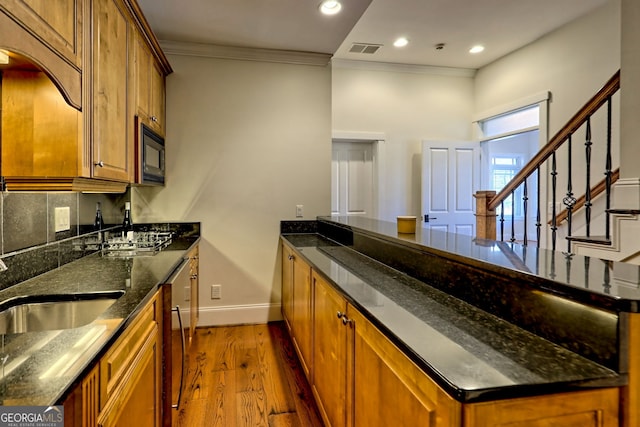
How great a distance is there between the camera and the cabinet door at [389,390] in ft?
2.72

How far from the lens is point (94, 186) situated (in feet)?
6.25

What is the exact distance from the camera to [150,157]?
2.76 m

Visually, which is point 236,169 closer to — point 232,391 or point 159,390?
point 232,391

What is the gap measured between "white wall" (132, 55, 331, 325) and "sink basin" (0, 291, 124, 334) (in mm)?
2078

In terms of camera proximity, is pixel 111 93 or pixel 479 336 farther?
pixel 111 93

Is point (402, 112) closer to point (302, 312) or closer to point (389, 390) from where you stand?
point (302, 312)

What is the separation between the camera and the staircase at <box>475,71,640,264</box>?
2176 mm

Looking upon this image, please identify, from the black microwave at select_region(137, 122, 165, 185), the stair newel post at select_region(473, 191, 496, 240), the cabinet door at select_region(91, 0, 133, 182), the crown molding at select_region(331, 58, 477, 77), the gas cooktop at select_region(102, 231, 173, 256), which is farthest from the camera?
the crown molding at select_region(331, 58, 477, 77)

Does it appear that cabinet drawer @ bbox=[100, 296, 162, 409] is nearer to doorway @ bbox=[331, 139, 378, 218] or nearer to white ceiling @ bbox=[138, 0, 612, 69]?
white ceiling @ bbox=[138, 0, 612, 69]

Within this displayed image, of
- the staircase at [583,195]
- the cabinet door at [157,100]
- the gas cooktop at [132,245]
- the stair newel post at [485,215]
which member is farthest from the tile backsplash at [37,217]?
the stair newel post at [485,215]

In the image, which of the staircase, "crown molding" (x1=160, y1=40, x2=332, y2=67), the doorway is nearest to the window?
the staircase

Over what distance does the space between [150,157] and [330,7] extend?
1.71 m

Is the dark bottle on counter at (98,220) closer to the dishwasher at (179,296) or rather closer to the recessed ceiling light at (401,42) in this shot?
the dishwasher at (179,296)

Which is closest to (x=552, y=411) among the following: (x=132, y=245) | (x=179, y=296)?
(x=179, y=296)
